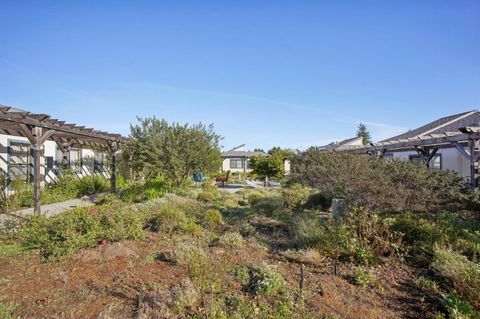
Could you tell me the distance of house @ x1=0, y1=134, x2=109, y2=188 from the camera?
10.9m

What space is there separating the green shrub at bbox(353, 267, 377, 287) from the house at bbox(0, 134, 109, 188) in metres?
11.8

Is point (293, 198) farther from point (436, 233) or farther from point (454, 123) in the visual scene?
point (454, 123)

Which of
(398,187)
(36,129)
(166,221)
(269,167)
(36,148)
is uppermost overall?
(36,129)

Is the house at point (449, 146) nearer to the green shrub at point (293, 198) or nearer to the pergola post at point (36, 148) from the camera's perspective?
the green shrub at point (293, 198)

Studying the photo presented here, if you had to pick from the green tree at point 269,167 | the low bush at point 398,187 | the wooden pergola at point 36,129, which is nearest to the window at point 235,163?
the green tree at point 269,167

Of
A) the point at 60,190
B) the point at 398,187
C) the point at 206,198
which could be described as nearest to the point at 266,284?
the point at 398,187

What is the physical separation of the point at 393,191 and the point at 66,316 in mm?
5525

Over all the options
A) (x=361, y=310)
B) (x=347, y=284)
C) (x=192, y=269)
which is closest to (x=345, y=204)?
(x=347, y=284)

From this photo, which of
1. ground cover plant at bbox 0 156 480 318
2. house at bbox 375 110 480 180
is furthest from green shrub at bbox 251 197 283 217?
house at bbox 375 110 480 180

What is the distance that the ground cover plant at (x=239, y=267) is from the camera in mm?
3309

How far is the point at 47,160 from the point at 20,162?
5.16 ft

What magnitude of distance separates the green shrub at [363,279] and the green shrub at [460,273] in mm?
949

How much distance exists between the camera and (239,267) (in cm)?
437

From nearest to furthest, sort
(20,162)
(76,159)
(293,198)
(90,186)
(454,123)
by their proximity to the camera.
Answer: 1. (293,198)
2. (20,162)
3. (90,186)
4. (76,159)
5. (454,123)
